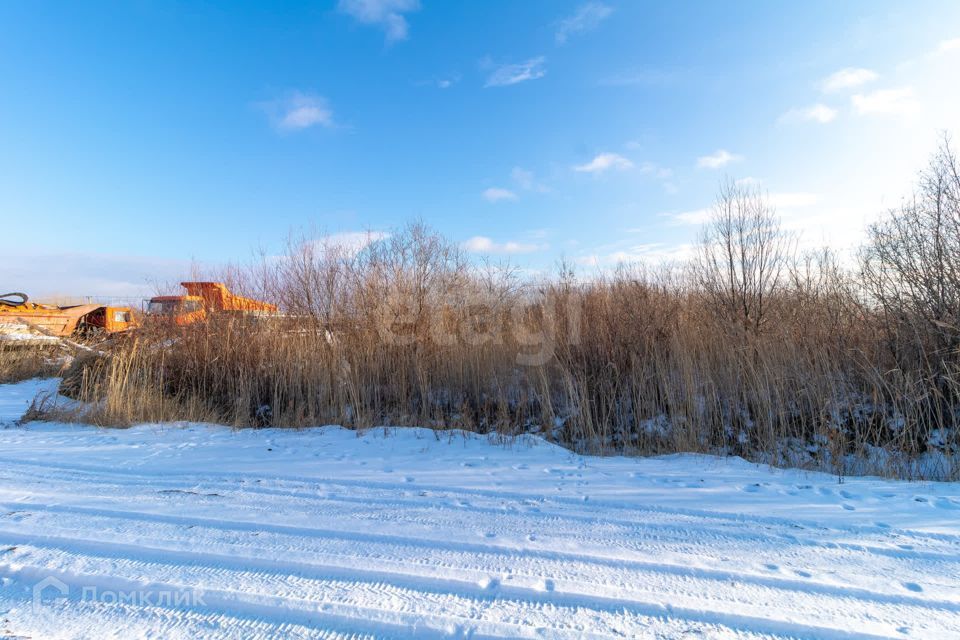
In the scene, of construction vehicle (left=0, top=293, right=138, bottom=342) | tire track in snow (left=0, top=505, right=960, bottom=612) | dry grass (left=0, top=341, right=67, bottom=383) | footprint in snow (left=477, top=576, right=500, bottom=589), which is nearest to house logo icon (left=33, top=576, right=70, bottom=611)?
tire track in snow (left=0, top=505, right=960, bottom=612)

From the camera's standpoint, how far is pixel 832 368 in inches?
228

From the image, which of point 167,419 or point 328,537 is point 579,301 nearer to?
point 328,537

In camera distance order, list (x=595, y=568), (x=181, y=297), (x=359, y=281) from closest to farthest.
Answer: (x=595, y=568), (x=181, y=297), (x=359, y=281)

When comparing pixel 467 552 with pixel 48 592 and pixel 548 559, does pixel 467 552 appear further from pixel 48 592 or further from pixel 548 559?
pixel 48 592

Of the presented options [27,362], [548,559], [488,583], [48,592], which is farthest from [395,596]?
[27,362]

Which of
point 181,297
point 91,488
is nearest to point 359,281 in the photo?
point 181,297

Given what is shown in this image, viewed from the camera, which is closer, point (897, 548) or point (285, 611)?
point (285, 611)

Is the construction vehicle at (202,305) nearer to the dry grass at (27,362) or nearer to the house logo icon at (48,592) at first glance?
the dry grass at (27,362)

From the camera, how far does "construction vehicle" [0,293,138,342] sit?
1013cm

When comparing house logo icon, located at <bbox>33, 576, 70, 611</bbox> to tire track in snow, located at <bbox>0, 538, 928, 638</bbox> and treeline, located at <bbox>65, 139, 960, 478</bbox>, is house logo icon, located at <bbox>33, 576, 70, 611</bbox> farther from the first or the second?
treeline, located at <bbox>65, 139, 960, 478</bbox>

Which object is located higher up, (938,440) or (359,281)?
(359,281)

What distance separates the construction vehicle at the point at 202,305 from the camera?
26.7ft

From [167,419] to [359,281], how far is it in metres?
4.97

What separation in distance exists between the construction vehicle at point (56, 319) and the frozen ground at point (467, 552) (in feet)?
28.7
